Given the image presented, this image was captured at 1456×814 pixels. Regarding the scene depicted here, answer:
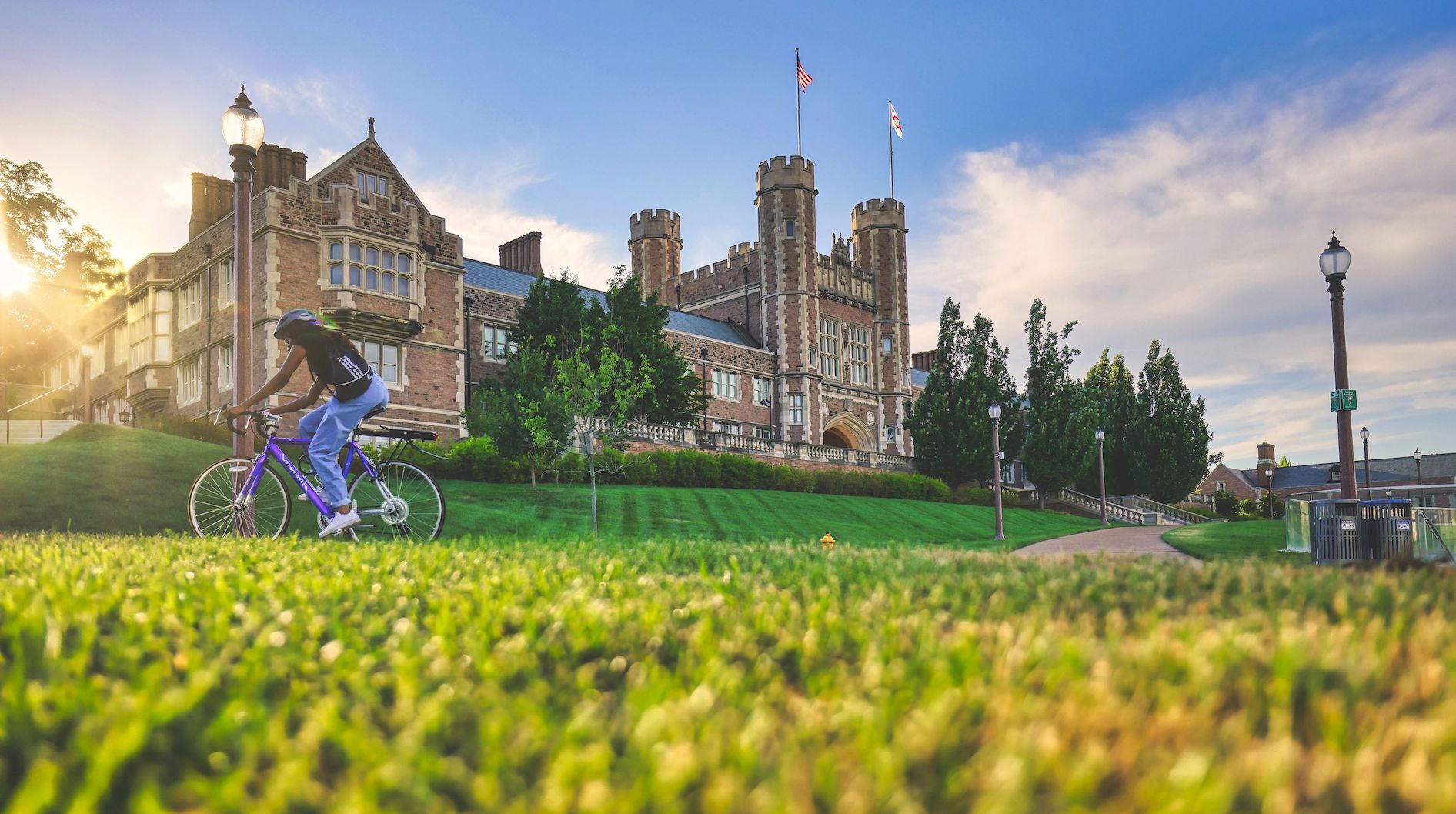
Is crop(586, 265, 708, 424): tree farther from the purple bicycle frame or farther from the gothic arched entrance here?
the purple bicycle frame

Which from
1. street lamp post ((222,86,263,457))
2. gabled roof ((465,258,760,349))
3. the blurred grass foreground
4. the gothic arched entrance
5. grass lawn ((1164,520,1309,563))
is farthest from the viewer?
the gothic arched entrance

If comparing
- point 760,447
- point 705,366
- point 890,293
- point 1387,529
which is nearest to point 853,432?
point 890,293

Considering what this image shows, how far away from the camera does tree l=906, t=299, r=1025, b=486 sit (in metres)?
41.8

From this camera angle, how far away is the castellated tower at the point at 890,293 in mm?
52062

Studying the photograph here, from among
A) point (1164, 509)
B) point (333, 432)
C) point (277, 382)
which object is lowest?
point (1164, 509)

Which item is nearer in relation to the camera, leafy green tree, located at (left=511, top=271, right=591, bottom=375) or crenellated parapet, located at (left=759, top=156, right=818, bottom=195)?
leafy green tree, located at (left=511, top=271, right=591, bottom=375)

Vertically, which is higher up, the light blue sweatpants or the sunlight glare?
the sunlight glare

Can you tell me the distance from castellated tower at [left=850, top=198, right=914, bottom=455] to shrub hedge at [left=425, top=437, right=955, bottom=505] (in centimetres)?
988

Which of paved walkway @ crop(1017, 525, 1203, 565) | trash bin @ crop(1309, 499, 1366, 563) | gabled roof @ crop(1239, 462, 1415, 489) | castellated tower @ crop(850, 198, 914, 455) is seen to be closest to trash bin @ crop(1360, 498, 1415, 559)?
trash bin @ crop(1309, 499, 1366, 563)

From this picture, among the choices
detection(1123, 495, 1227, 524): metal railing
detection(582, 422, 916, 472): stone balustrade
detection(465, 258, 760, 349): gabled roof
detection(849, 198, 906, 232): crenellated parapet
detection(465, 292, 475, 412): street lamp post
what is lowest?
detection(1123, 495, 1227, 524): metal railing

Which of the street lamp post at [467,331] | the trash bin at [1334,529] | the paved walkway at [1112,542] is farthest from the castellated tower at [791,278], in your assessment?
the trash bin at [1334,529]

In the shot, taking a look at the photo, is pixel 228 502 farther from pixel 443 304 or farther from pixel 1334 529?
pixel 443 304

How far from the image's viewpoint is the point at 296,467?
8.64m

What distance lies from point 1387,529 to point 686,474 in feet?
63.9
